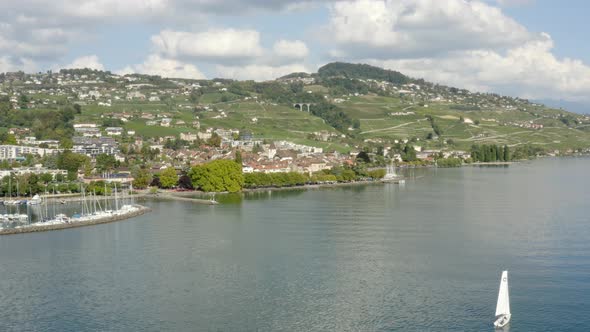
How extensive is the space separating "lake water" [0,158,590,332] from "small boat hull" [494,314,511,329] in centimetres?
19

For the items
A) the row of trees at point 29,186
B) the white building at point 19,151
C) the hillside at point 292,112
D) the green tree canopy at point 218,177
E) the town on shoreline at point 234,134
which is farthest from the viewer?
the hillside at point 292,112

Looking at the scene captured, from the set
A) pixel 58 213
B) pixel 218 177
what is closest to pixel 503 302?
pixel 58 213

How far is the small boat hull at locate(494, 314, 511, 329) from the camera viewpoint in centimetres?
1100

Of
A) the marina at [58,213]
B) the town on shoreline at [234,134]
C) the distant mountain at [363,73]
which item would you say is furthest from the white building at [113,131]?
the distant mountain at [363,73]

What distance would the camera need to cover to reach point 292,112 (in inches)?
2633

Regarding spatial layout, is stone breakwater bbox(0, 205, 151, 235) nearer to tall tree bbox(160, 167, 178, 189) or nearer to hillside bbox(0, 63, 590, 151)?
tall tree bbox(160, 167, 178, 189)

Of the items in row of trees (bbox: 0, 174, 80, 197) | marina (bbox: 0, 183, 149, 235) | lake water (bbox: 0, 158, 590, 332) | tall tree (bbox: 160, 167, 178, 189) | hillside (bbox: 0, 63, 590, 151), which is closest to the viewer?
lake water (bbox: 0, 158, 590, 332)

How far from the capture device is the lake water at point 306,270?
38.1ft

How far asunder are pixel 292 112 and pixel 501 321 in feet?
185

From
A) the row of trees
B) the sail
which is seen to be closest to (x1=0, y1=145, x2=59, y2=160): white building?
the row of trees

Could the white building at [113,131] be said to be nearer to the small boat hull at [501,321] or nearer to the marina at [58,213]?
the marina at [58,213]

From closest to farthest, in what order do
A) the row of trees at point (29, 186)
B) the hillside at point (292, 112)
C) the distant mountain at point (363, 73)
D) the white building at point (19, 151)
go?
the row of trees at point (29, 186) → the white building at point (19, 151) → the hillside at point (292, 112) → the distant mountain at point (363, 73)

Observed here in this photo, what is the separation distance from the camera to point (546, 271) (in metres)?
14.2

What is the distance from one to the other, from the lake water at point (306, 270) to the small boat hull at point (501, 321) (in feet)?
0.63
